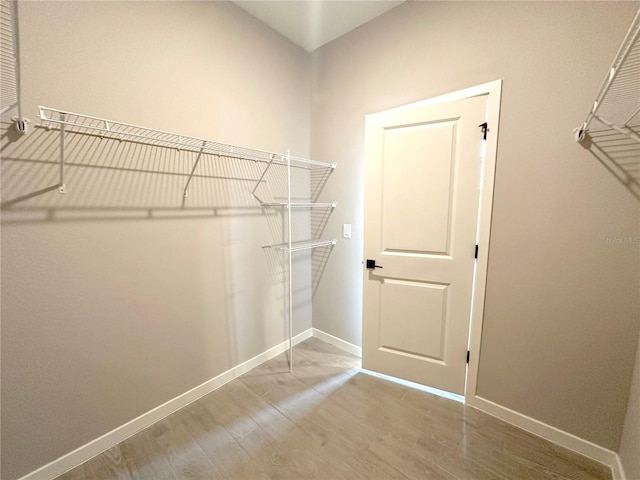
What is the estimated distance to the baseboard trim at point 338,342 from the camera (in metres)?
2.40

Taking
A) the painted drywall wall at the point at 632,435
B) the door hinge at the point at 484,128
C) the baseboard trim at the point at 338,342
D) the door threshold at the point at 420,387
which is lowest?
the door threshold at the point at 420,387

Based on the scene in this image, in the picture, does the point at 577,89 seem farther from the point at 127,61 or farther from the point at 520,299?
the point at 127,61

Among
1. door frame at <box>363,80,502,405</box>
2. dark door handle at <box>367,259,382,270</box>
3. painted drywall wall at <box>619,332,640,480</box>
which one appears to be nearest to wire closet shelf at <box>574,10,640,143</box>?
door frame at <box>363,80,502,405</box>

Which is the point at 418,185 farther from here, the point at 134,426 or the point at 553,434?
the point at 134,426

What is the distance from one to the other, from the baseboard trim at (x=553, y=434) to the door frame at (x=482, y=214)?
10 centimetres

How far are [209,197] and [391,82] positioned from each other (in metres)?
1.60

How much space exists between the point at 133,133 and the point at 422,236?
6.26 ft

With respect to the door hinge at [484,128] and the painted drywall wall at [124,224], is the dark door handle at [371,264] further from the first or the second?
the door hinge at [484,128]

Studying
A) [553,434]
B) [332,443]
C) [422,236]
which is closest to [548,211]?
[422,236]

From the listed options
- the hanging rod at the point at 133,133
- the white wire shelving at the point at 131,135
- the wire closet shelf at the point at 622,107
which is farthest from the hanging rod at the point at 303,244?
the wire closet shelf at the point at 622,107

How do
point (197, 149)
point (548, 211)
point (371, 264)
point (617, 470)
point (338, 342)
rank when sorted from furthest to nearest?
1. point (338, 342)
2. point (371, 264)
3. point (197, 149)
4. point (548, 211)
5. point (617, 470)

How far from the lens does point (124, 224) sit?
1.44 metres

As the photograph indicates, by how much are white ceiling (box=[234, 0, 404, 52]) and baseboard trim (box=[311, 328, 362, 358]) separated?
9.04 feet

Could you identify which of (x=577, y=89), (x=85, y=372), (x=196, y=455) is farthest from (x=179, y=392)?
(x=577, y=89)
